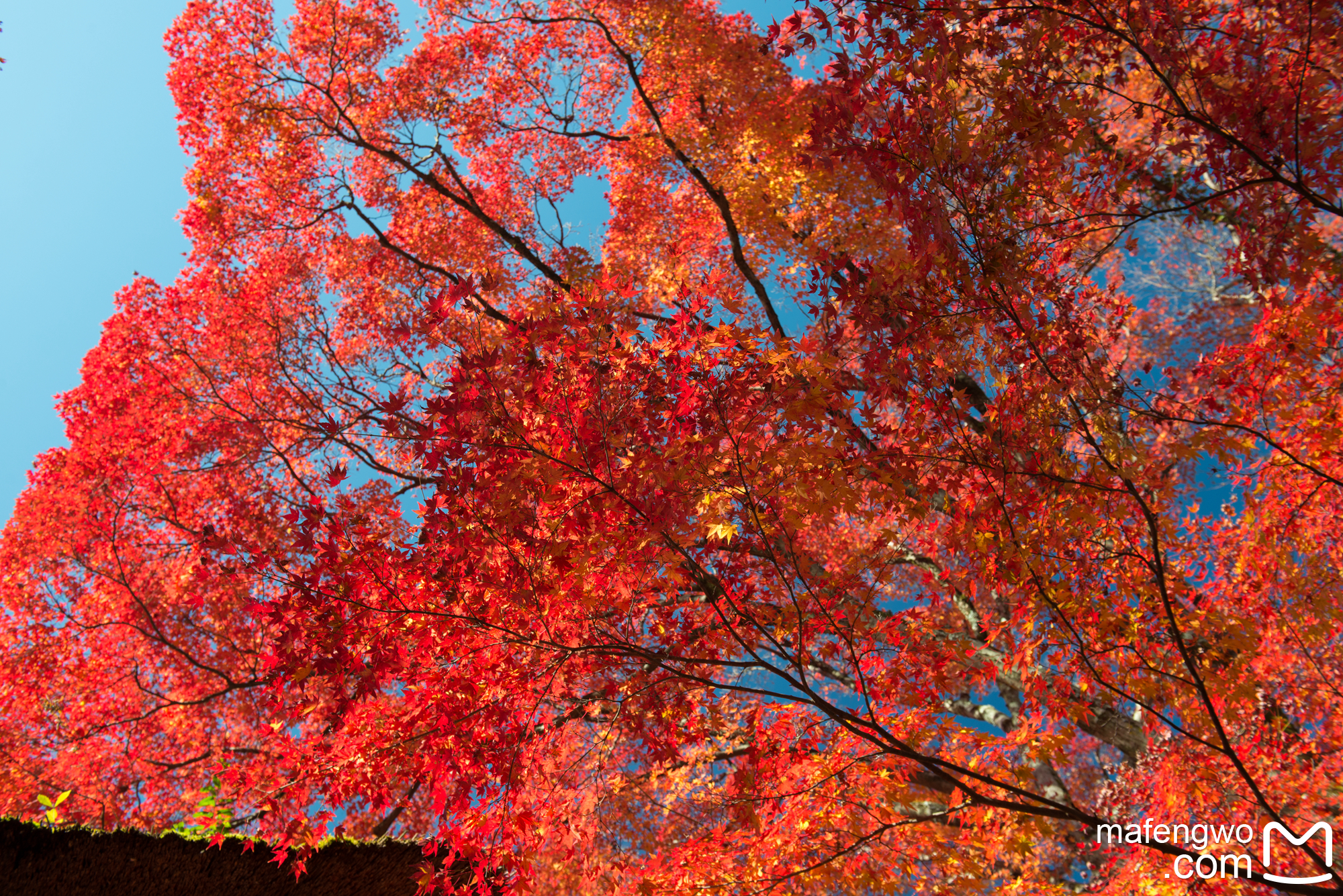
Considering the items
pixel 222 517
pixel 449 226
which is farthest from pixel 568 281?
pixel 222 517

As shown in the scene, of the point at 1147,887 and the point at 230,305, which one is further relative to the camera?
the point at 230,305

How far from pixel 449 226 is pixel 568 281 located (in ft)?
14.9

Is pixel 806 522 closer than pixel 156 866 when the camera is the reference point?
No

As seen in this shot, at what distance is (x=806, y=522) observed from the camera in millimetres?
5328

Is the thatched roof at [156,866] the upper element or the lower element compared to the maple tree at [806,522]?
lower

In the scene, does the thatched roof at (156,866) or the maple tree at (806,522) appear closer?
the maple tree at (806,522)

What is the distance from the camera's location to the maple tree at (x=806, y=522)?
3062mm

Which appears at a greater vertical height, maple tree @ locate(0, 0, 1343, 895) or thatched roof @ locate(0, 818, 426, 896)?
maple tree @ locate(0, 0, 1343, 895)

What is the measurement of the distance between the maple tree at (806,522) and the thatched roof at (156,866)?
0.30m

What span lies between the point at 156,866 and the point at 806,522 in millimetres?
4946

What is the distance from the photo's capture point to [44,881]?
4.02 metres

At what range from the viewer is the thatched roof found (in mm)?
3994

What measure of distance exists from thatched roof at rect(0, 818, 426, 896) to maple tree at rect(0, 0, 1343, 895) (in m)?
0.30

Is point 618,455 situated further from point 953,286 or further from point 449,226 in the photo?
point 449,226
